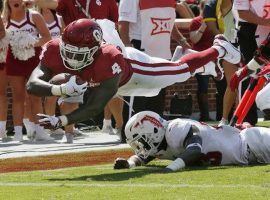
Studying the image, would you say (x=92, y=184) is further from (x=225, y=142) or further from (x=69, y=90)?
(x=225, y=142)

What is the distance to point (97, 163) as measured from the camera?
34.9 ft

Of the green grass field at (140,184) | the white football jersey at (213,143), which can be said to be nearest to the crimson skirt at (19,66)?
the green grass field at (140,184)

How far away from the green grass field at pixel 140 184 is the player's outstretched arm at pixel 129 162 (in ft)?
0.31

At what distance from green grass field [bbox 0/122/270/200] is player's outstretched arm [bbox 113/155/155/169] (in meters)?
0.10

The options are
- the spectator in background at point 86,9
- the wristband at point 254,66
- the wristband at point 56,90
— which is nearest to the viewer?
the wristband at point 56,90

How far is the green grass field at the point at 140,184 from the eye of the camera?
767cm

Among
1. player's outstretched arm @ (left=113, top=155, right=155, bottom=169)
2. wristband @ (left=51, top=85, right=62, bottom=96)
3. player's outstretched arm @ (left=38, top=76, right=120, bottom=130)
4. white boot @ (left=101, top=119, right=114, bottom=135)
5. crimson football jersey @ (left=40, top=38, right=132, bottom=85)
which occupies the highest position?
crimson football jersey @ (left=40, top=38, right=132, bottom=85)

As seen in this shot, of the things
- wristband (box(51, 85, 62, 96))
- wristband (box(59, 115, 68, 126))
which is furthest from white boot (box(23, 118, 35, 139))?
wristband (box(59, 115, 68, 126))

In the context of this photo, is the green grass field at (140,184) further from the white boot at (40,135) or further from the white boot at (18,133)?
the white boot at (40,135)

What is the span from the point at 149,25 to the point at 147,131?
3373mm

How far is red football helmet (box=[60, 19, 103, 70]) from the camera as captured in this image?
9398 mm

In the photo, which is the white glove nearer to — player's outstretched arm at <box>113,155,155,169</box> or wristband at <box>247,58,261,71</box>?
player's outstretched arm at <box>113,155,155,169</box>

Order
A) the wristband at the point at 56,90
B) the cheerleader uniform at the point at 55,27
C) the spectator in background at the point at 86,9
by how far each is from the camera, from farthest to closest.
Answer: the cheerleader uniform at the point at 55,27, the spectator in background at the point at 86,9, the wristband at the point at 56,90

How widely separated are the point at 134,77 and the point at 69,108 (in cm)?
229
